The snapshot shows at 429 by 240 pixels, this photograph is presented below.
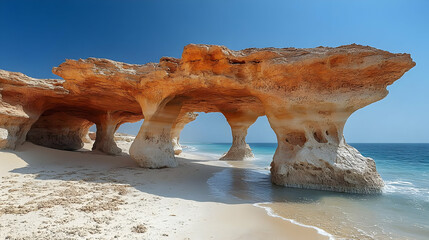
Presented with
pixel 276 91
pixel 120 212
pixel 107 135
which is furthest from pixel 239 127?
pixel 120 212

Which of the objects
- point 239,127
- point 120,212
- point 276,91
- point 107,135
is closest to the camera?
point 120,212

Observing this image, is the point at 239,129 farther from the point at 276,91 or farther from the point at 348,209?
the point at 348,209

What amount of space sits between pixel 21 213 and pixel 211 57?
666 cm

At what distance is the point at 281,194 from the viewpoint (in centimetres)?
593

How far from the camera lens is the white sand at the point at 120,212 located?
2.91 m

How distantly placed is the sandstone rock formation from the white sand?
333cm

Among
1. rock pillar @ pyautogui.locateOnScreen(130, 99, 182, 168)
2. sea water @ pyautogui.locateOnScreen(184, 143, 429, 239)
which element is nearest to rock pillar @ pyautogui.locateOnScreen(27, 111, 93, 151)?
rock pillar @ pyautogui.locateOnScreen(130, 99, 182, 168)

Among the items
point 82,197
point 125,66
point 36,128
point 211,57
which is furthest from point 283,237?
point 36,128

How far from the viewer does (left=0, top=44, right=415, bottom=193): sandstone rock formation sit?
21.8ft

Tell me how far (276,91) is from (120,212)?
6350 millimetres

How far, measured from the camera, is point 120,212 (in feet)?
11.9

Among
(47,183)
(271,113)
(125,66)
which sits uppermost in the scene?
(125,66)

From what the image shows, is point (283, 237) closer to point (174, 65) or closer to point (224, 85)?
point (224, 85)

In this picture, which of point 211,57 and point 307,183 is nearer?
point 307,183
